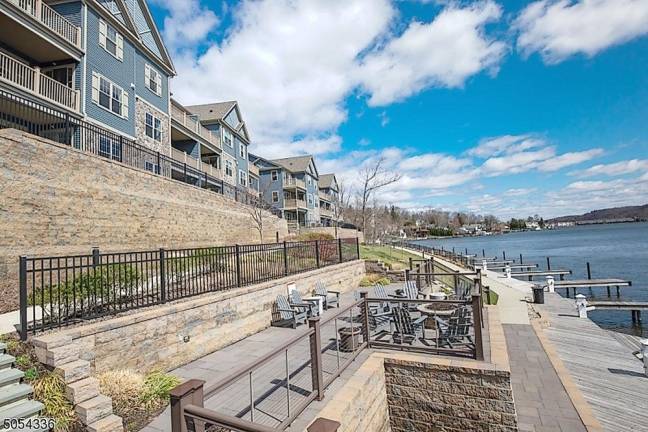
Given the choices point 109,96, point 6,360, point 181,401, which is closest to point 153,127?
point 109,96

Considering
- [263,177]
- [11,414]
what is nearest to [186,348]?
[11,414]

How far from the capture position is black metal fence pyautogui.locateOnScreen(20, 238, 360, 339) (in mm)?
5598

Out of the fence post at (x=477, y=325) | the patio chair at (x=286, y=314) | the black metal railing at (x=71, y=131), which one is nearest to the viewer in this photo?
the fence post at (x=477, y=325)

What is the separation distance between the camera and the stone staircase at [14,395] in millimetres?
4168

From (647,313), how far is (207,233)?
89.7 ft

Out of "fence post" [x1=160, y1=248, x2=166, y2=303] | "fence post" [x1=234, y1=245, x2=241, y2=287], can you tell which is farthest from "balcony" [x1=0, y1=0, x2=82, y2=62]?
"fence post" [x1=234, y1=245, x2=241, y2=287]

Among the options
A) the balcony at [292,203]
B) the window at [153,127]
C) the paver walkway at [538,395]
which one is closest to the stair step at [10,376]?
the paver walkway at [538,395]

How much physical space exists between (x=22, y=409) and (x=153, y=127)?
1926cm

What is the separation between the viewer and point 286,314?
9844 millimetres

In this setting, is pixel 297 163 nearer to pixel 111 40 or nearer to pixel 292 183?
pixel 292 183

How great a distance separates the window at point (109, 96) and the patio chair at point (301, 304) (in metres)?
13.6

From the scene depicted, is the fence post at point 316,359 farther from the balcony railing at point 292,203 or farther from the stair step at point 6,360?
the balcony railing at point 292,203

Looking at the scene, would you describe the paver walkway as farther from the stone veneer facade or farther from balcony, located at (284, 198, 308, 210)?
balcony, located at (284, 198, 308, 210)

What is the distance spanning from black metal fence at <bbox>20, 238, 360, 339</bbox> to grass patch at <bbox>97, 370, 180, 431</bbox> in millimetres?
1241
